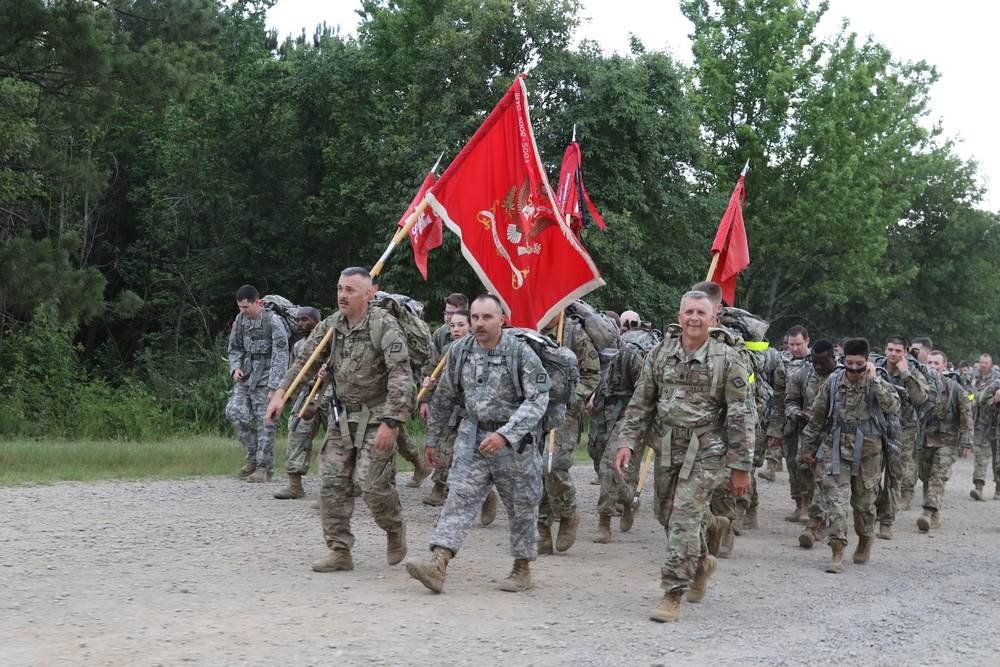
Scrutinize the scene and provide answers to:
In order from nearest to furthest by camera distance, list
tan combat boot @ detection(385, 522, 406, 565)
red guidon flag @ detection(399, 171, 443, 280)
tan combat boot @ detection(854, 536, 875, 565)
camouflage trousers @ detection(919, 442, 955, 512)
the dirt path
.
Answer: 1. the dirt path
2. tan combat boot @ detection(385, 522, 406, 565)
3. tan combat boot @ detection(854, 536, 875, 565)
4. red guidon flag @ detection(399, 171, 443, 280)
5. camouflage trousers @ detection(919, 442, 955, 512)

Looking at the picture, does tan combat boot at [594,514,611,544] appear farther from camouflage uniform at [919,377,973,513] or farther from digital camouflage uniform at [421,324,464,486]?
camouflage uniform at [919,377,973,513]

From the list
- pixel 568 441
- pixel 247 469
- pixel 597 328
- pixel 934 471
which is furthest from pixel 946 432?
pixel 247 469

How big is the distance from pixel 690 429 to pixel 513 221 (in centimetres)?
348


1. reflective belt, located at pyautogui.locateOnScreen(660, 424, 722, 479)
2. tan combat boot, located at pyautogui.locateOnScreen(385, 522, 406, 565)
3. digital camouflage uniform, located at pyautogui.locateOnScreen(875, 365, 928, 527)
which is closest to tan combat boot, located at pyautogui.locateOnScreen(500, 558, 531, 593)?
tan combat boot, located at pyautogui.locateOnScreen(385, 522, 406, 565)

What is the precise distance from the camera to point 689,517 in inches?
289

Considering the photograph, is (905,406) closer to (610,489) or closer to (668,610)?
(610,489)

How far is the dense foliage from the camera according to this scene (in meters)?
18.9

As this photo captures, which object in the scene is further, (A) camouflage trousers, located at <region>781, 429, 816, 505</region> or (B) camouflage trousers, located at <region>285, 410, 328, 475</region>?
(A) camouflage trousers, located at <region>781, 429, 816, 505</region>

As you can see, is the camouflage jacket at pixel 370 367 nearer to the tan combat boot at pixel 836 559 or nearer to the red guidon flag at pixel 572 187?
the tan combat boot at pixel 836 559

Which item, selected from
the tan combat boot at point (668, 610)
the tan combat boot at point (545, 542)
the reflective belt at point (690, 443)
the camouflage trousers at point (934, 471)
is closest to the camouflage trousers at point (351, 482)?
the tan combat boot at point (545, 542)

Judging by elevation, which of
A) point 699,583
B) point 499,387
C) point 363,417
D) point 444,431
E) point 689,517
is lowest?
point 699,583

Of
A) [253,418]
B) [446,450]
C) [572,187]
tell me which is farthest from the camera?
[253,418]

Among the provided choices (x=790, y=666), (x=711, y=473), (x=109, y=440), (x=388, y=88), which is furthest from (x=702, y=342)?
(x=388, y=88)

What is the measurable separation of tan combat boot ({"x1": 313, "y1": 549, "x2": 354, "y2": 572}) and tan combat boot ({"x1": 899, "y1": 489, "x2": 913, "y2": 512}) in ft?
27.9
